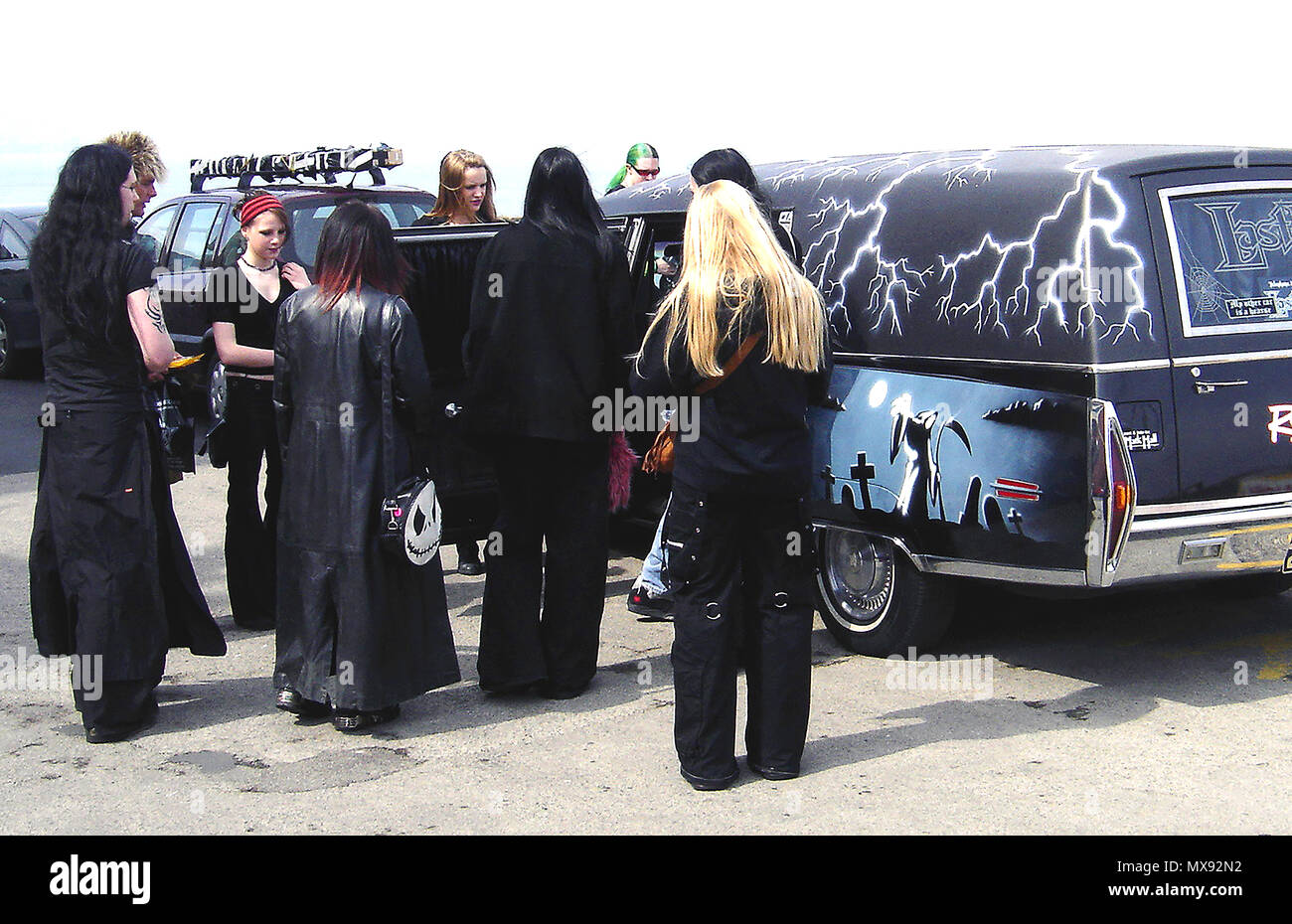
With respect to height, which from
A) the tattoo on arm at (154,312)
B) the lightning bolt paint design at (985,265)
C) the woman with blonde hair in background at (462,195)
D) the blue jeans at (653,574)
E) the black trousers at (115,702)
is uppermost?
the woman with blonde hair in background at (462,195)

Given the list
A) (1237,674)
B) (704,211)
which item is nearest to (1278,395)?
(1237,674)

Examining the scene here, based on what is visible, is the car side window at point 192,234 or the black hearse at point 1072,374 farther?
the car side window at point 192,234

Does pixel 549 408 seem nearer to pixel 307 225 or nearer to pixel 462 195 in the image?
pixel 462 195

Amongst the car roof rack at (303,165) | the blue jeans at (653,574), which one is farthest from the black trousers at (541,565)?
the car roof rack at (303,165)

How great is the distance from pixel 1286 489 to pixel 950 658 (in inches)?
56.5

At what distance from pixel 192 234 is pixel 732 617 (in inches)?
336

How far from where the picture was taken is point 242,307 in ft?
20.8

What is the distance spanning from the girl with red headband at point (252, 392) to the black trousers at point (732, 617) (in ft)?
7.64

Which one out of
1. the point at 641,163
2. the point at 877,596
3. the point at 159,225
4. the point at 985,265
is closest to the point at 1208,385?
the point at 985,265

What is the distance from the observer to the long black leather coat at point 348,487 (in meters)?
5.19

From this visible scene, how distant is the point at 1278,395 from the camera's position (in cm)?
529

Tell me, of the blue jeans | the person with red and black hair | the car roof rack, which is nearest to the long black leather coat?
the person with red and black hair

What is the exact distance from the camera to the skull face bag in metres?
5.19

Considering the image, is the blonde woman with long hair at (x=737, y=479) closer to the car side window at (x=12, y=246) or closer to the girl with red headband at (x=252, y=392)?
the girl with red headband at (x=252, y=392)
